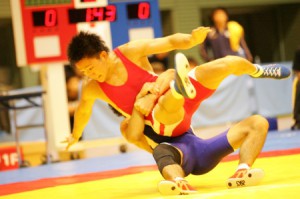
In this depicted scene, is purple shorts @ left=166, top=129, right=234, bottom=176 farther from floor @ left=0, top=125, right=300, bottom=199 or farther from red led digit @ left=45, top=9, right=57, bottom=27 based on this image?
red led digit @ left=45, top=9, right=57, bottom=27

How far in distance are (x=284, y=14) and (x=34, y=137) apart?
1162cm

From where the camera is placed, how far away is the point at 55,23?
8.70m

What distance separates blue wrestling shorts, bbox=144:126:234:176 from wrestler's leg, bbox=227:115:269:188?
58 mm

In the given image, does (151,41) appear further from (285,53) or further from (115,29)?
(285,53)

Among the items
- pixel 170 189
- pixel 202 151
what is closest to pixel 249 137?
pixel 202 151

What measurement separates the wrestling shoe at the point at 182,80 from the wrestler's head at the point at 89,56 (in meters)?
0.61

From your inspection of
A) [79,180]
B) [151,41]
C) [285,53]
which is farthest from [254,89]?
[285,53]

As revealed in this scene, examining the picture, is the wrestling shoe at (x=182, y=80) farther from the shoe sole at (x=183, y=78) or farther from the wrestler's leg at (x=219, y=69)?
the wrestler's leg at (x=219, y=69)

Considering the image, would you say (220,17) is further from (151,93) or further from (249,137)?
(249,137)

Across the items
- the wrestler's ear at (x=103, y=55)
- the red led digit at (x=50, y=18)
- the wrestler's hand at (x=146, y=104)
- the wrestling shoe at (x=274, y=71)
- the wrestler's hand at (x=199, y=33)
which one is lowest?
the wrestler's hand at (x=146, y=104)

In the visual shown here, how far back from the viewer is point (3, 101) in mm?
8375

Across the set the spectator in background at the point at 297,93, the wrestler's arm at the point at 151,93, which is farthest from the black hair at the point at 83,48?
the spectator in background at the point at 297,93

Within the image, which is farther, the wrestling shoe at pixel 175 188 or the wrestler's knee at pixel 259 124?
the wrestler's knee at pixel 259 124

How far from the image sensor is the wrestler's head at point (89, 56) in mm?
3955
